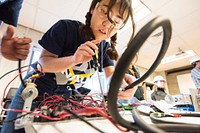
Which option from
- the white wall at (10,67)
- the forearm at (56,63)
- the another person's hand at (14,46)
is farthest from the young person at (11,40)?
the white wall at (10,67)

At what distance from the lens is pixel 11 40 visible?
540 mm

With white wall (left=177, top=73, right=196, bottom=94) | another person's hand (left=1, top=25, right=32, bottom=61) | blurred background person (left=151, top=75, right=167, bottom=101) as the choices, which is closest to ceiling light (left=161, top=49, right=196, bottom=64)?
blurred background person (left=151, top=75, right=167, bottom=101)

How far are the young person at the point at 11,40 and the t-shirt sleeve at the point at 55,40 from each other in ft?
0.46

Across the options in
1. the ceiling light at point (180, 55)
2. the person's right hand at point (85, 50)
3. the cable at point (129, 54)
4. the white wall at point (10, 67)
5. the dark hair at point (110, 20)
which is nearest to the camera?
the cable at point (129, 54)

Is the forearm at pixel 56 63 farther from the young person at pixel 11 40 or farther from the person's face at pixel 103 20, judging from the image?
the person's face at pixel 103 20

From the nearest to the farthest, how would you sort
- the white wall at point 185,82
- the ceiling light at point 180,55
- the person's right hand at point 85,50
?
the person's right hand at point 85,50
the ceiling light at point 180,55
the white wall at point 185,82

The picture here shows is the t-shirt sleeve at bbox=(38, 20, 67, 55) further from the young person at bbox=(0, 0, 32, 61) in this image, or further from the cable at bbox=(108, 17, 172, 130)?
the cable at bbox=(108, 17, 172, 130)

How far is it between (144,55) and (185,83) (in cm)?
248

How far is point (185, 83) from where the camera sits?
5031mm

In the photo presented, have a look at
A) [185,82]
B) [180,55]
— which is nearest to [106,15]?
[180,55]

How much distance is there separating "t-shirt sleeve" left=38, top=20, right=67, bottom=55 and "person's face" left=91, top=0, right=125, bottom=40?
0.59 feet

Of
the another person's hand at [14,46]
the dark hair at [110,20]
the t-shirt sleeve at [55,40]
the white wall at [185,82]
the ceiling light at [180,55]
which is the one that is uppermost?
the ceiling light at [180,55]

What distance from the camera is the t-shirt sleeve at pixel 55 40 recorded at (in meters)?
0.63

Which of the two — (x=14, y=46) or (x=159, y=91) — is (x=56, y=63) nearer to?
(x=14, y=46)
